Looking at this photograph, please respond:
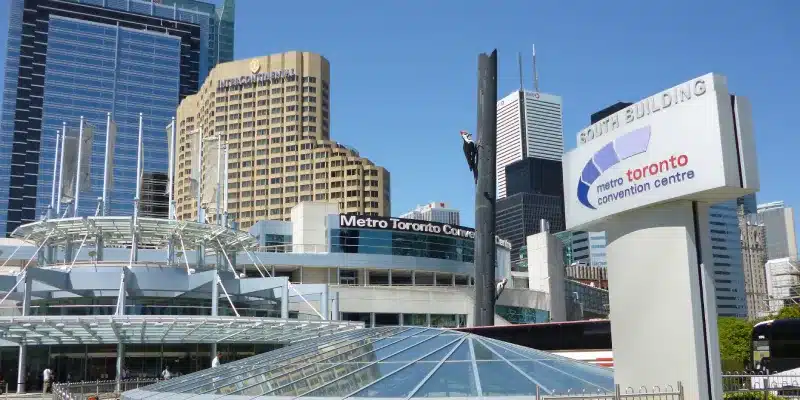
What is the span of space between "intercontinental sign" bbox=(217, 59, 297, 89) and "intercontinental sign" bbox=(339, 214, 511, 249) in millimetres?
82595

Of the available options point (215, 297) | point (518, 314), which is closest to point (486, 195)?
point (215, 297)

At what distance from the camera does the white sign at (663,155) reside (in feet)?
50.8

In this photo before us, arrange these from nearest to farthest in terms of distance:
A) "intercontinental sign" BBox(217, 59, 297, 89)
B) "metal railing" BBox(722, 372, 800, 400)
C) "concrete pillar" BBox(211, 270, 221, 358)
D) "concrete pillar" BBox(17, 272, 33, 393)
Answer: "metal railing" BBox(722, 372, 800, 400) < "concrete pillar" BBox(17, 272, 33, 393) < "concrete pillar" BBox(211, 270, 221, 358) < "intercontinental sign" BBox(217, 59, 297, 89)

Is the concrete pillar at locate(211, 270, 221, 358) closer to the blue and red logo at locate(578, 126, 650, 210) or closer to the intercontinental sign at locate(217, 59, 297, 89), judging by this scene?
the blue and red logo at locate(578, 126, 650, 210)

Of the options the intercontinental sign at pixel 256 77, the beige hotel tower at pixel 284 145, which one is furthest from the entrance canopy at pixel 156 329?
the intercontinental sign at pixel 256 77

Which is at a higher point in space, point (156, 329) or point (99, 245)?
point (99, 245)

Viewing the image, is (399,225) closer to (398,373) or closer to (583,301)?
(583,301)

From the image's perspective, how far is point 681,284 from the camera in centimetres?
1627

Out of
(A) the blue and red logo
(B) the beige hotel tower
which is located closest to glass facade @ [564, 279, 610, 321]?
(B) the beige hotel tower

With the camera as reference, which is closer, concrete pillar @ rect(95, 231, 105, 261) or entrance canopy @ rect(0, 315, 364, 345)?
entrance canopy @ rect(0, 315, 364, 345)

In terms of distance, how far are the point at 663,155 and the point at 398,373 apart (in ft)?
25.7

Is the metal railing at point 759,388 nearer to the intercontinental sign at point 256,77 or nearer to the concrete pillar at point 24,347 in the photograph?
the concrete pillar at point 24,347

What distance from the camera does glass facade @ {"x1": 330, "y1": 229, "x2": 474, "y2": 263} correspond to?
273 ft

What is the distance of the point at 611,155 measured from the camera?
1788cm
